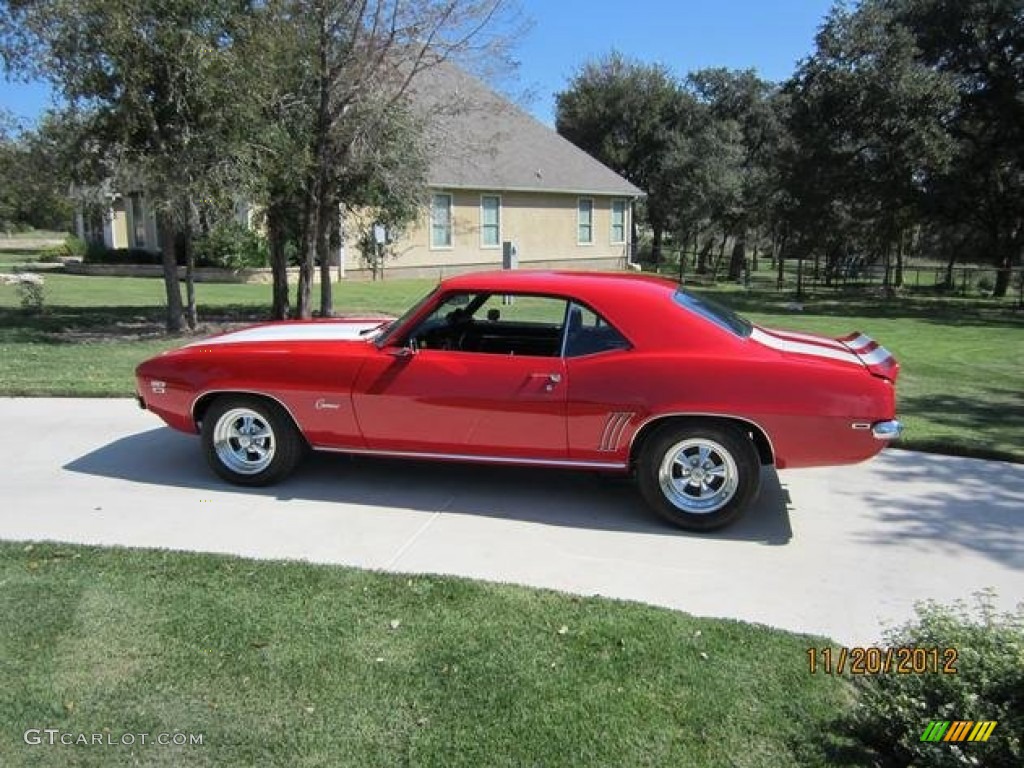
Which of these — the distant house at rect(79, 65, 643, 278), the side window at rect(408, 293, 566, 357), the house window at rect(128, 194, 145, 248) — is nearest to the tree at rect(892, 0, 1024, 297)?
the distant house at rect(79, 65, 643, 278)

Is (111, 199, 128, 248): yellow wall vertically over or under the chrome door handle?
over

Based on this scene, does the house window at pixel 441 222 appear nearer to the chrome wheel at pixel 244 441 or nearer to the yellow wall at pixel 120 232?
the yellow wall at pixel 120 232

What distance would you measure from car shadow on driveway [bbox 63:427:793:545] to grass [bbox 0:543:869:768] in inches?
48.8

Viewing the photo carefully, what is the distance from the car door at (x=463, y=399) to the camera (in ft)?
17.1

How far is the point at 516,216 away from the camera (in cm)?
3406

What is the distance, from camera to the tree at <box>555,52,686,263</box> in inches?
1759

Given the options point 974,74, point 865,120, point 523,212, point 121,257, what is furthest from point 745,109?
point 121,257

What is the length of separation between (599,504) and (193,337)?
10.6 metres

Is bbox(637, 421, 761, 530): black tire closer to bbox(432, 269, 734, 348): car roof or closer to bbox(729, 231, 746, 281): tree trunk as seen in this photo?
bbox(432, 269, 734, 348): car roof

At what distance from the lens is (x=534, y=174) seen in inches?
1359

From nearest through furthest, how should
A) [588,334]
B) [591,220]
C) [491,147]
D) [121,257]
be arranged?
1. [588,334]
2. [491,147]
3. [121,257]
4. [591,220]

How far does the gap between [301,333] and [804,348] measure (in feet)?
10.8
